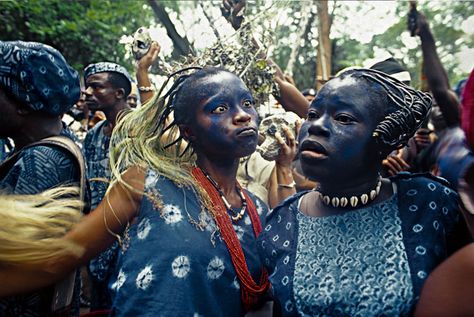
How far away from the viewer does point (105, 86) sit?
4.24 meters

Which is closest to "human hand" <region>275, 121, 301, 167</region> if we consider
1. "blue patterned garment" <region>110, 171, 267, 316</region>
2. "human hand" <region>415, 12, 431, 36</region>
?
"blue patterned garment" <region>110, 171, 267, 316</region>

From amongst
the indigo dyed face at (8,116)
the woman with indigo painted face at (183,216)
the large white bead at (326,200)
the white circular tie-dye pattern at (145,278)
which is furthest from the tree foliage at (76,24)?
the large white bead at (326,200)

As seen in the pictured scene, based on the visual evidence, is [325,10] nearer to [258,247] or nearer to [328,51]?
[328,51]

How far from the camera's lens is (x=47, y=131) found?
7.35 feet

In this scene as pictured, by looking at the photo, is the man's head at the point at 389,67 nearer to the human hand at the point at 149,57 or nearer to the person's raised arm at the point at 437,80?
the person's raised arm at the point at 437,80

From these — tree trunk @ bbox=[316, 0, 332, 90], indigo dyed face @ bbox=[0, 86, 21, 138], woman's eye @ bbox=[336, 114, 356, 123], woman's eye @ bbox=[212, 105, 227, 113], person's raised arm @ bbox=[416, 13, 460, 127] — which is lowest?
tree trunk @ bbox=[316, 0, 332, 90]

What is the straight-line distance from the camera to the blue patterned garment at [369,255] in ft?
4.85

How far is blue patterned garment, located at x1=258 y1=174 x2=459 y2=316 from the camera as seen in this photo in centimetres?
148

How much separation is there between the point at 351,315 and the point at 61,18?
9191mm

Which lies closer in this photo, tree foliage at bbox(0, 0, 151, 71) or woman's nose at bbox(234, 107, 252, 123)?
woman's nose at bbox(234, 107, 252, 123)

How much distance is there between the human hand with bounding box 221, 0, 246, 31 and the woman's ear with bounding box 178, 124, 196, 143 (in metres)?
0.93

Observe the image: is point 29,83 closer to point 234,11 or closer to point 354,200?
point 234,11

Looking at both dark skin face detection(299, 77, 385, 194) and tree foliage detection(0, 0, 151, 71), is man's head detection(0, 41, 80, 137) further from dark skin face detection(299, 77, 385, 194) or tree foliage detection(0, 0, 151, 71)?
tree foliage detection(0, 0, 151, 71)

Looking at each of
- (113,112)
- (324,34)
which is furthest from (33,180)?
(324,34)
